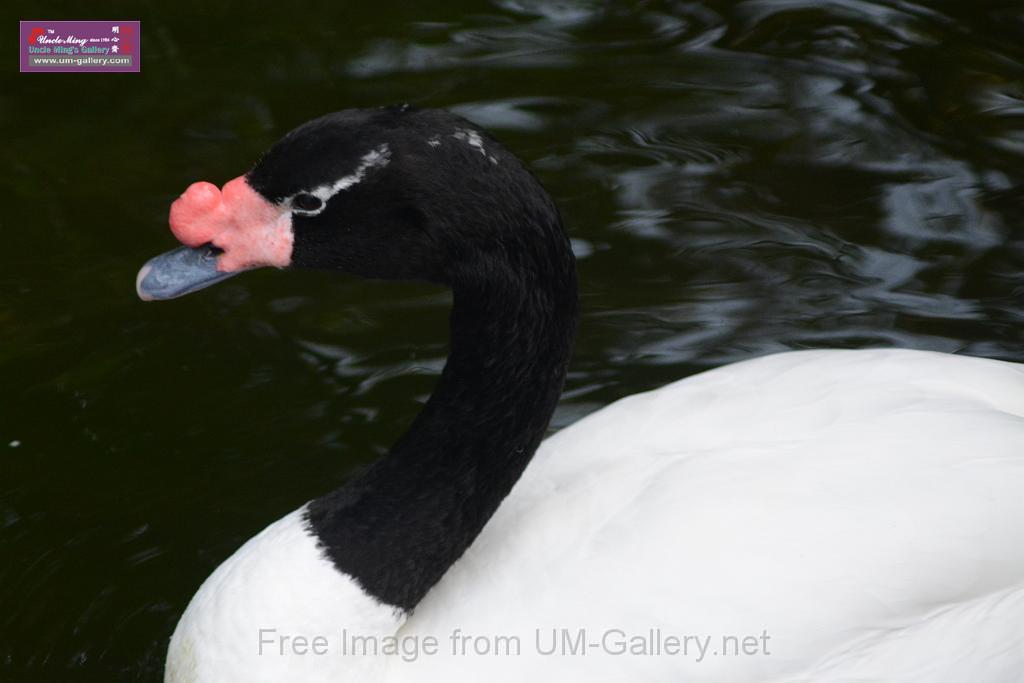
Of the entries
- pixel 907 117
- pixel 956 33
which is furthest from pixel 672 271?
pixel 956 33

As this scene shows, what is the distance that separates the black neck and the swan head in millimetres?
130

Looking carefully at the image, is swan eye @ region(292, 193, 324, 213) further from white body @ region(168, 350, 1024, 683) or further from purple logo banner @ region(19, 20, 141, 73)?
purple logo banner @ region(19, 20, 141, 73)

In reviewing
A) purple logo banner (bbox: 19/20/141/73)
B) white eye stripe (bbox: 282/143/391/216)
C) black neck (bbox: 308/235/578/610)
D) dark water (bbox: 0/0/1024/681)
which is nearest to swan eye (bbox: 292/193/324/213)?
white eye stripe (bbox: 282/143/391/216)

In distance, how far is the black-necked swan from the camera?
9.09 feet

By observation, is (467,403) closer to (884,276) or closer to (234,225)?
(234,225)

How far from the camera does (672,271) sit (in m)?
4.79

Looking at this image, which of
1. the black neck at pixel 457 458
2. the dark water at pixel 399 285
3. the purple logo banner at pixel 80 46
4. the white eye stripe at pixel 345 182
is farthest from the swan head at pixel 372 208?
the purple logo banner at pixel 80 46

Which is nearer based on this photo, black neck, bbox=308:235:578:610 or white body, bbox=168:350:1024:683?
white body, bbox=168:350:1024:683

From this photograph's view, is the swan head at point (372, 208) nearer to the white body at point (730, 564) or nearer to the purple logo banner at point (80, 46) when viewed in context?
the white body at point (730, 564)

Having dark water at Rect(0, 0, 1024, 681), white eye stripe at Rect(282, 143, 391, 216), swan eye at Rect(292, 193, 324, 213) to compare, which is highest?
white eye stripe at Rect(282, 143, 391, 216)

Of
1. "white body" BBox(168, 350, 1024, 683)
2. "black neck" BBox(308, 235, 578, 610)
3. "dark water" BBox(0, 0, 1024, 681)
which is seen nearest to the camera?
"white body" BBox(168, 350, 1024, 683)

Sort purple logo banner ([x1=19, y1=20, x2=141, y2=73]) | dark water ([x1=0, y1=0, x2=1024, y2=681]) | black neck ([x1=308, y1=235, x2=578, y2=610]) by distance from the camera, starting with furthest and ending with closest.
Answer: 1. purple logo banner ([x1=19, y1=20, x2=141, y2=73])
2. dark water ([x1=0, y1=0, x2=1024, y2=681])
3. black neck ([x1=308, y1=235, x2=578, y2=610])

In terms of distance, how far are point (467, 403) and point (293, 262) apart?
0.44 metres

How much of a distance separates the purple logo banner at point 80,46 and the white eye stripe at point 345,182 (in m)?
3.09
